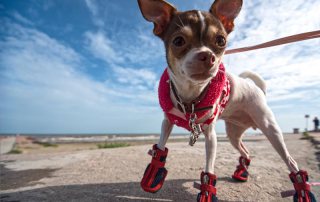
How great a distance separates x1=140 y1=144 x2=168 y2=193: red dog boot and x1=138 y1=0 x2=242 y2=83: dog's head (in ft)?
3.02

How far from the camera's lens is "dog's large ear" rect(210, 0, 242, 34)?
8.21ft

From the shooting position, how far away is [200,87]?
242 cm

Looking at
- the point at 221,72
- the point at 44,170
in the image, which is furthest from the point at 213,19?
the point at 44,170

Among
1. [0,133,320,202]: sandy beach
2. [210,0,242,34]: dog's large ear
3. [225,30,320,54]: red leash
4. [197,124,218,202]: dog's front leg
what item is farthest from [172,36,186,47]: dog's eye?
[0,133,320,202]: sandy beach

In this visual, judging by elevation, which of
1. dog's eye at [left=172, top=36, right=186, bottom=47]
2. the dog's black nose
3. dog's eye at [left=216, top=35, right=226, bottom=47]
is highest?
dog's eye at [left=216, top=35, right=226, bottom=47]

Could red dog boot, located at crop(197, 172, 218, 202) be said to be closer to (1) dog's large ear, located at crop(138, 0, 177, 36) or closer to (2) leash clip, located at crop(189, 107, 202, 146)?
(2) leash clip, located at crop(189, 107, 202, 146)

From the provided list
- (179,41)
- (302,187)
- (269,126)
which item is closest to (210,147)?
(269,126)

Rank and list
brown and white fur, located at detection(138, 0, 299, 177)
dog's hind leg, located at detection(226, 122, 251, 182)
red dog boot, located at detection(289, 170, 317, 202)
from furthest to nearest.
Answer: dog's hind leg, located at detection(226, 122, 251, 182), red dog boot, located at detection(289, 170, 317, 202), brown and white fur, located at detection(138, 0, 299, 177)

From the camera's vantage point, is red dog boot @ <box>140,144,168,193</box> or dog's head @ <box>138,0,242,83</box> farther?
red dog boot @ <box>140,144,168,193</box>

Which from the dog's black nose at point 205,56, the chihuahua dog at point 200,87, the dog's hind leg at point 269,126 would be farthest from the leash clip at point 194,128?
the dog's hind leg at point 269,126

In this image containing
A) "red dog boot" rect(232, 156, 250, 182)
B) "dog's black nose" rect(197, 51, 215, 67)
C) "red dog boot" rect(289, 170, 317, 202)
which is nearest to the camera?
"dog's black nose" rect(197, 51, 215, 67)

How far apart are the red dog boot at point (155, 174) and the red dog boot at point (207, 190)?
18.7 inches

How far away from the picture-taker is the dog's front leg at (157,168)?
98.9 inches

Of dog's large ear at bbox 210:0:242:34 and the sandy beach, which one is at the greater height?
dog's large ear at bbox 210:0:242:34
